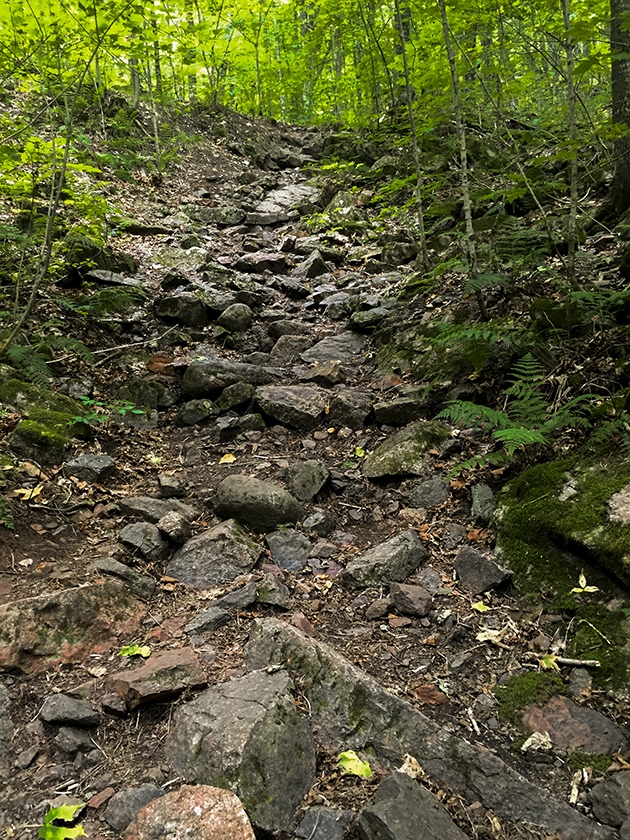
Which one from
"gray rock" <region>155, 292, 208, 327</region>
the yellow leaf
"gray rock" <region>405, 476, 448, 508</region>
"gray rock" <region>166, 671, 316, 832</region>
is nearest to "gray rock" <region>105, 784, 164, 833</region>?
"gray rock" <region>166, 671, 316, 832</region>

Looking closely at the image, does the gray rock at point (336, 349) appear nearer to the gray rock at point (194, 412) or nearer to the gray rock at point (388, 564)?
the gray rock at point (194, 412)

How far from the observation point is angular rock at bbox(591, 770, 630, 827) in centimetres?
212

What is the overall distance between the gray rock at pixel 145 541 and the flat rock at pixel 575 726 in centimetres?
282

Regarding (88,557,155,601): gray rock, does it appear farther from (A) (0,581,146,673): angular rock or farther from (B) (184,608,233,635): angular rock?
(B) (184,608,233,635): angular rock

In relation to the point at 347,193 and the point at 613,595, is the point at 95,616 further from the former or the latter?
the point at 347,193

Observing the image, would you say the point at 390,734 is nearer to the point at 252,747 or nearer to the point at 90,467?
the point at 252,747

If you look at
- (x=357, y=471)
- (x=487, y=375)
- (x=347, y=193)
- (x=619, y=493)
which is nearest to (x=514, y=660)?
(x=619, y=493)

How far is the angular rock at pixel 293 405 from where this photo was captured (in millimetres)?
6082

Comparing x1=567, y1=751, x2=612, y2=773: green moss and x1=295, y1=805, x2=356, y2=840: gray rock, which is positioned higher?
x1=567, y1=751, x2=612, y2=773: green moss

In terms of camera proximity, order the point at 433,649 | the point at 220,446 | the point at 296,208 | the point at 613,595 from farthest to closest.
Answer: the point at 296,208
the point at 220,446
the point at 433,649
the point at 613,595

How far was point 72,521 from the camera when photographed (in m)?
4.17

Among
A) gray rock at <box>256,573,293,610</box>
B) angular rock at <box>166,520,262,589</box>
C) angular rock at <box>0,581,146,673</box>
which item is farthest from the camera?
angular rock at <box>166,520,262,589</box>

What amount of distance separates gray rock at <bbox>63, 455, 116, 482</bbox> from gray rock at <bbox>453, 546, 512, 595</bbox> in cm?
341

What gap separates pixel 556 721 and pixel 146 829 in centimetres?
205
